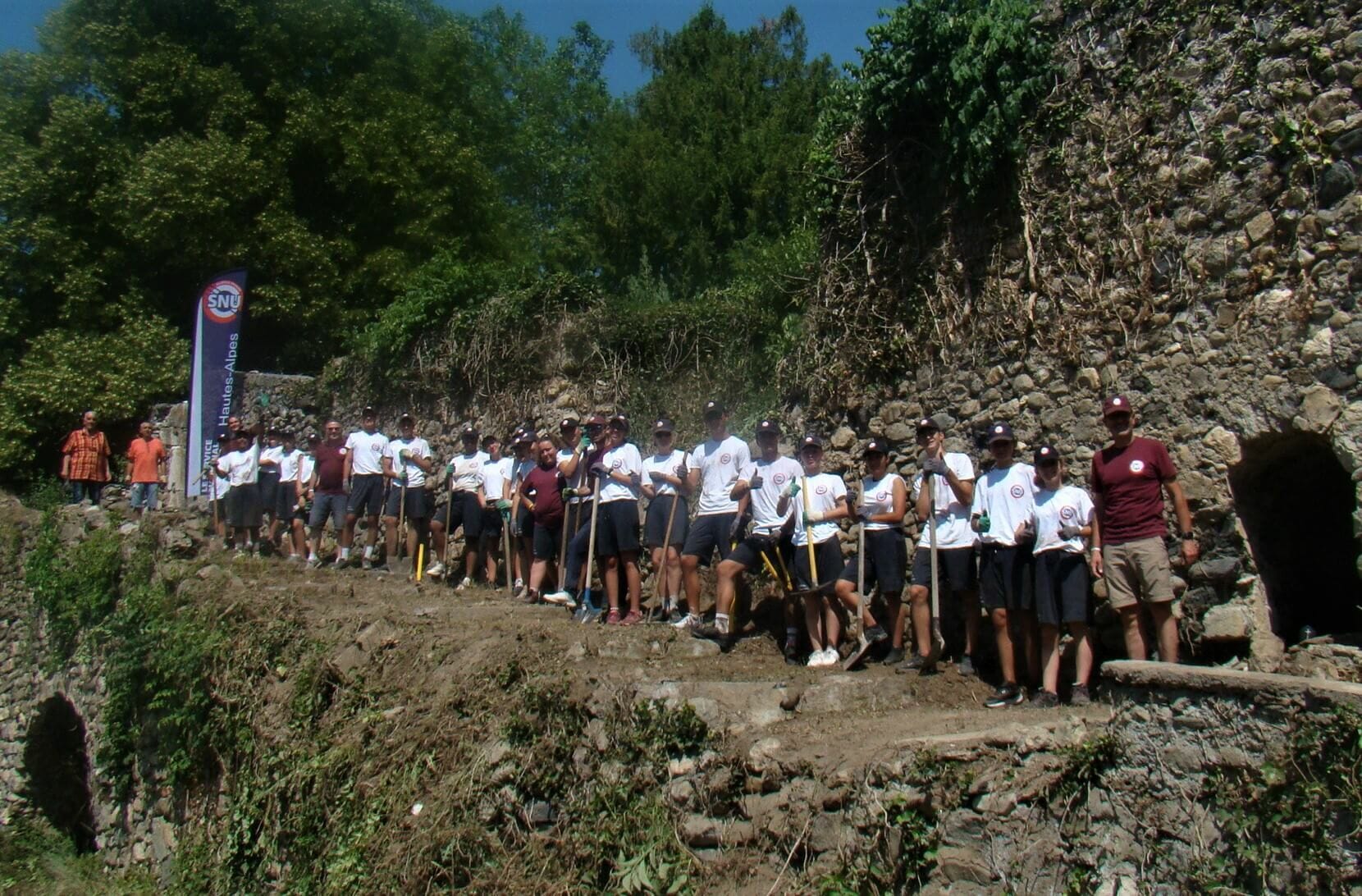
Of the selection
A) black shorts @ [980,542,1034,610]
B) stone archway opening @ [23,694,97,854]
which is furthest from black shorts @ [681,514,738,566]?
stone archway opening @ [23,694,97,854]

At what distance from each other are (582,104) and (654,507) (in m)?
21.2

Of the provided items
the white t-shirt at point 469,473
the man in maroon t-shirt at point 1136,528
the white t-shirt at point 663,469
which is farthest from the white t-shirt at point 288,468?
the man in maroon t-shirt at point 1136,528

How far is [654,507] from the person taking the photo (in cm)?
978

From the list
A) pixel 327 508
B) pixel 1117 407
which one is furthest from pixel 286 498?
pixel 1117 407

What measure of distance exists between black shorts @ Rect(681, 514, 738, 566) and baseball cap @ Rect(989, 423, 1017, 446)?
2.22 metres

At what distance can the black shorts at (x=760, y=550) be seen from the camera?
28.2ft

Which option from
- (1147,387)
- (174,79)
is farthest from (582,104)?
(1147,387)

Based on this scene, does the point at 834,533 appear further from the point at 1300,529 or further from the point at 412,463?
the point at 412,463

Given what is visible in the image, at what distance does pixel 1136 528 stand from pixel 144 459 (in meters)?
13.1

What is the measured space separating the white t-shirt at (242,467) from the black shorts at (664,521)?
235 inches

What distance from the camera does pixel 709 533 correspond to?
29.7 feet

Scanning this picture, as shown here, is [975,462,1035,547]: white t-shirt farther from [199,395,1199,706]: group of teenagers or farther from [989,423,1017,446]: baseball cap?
[989,423,1017,446]: baseball cap

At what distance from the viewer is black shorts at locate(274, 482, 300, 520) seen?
1359 cm

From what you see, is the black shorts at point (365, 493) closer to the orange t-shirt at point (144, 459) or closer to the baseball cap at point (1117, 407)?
the orange t-shirt at point (144, 459)
